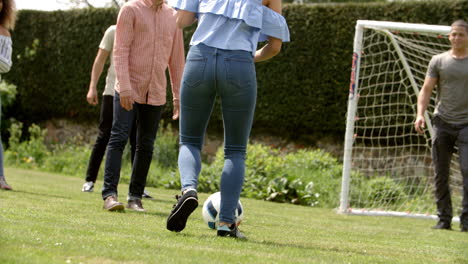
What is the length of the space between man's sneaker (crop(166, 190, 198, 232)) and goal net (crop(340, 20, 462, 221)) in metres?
5.72

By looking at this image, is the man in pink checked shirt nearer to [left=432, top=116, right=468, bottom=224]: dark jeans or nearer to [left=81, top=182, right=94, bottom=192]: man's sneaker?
[left=81, top=182, right=94, bottom=192]: man's sneaker

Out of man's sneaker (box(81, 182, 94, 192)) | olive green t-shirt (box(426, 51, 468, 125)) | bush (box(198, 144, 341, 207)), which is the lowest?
bush (box(198, 144, 341, 207))

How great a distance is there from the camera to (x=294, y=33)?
11695 mm

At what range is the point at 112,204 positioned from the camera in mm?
5289

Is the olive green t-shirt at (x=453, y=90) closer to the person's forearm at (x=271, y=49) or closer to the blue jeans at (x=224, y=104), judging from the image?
the person's forearm at (x=271, y=49)

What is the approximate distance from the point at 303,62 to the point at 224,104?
7.73 metres

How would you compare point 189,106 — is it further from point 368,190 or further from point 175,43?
point 368,190

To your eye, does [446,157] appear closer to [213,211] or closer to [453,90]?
[453,90]

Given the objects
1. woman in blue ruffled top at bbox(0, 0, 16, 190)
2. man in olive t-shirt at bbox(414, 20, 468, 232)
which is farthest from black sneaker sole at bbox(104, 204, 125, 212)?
man in olive t-shirt at bbox(414, 20, 468, 232)

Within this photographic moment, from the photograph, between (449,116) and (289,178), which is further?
(289,178)

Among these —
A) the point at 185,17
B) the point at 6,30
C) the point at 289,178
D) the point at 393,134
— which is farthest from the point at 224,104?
the point at 393,134

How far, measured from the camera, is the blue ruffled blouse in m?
4.02

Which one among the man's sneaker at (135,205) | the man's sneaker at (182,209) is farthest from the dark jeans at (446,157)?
the man's sneaker at (182,209)

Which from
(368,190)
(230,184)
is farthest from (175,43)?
(368,190)
